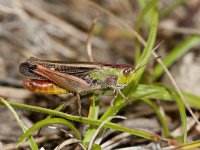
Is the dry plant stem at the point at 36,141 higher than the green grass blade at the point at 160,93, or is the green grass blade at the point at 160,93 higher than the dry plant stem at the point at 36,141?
the green grass blade at the point at 160,93

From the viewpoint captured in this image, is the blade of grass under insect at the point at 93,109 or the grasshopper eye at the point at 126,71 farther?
the grasshopper eye at the point at 126,71

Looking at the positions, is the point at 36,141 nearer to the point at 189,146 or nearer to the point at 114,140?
the point at 114,140

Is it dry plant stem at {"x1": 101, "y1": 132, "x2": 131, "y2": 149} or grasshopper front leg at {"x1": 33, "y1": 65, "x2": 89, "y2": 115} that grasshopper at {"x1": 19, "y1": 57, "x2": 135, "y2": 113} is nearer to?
grasshopper front leg at {"x1": 33, "y1": 65, "x2": 89, "y2": 115}

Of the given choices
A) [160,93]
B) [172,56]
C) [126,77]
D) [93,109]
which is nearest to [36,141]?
[93,109]

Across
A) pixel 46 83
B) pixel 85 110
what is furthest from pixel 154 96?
pixel 46 83

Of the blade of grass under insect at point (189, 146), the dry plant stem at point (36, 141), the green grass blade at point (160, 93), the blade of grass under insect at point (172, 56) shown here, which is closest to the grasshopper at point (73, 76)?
the green grass blade at point (160, 93)

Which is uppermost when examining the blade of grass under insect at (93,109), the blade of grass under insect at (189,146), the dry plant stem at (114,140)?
the blade of grass under insect at (93,109)

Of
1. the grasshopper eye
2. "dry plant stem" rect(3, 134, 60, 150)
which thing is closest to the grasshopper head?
the grasshopper eye

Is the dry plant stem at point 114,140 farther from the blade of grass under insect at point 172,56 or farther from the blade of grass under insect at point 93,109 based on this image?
the blade of grass under insect at point 172,56

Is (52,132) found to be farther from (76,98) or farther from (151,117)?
(151,117)
